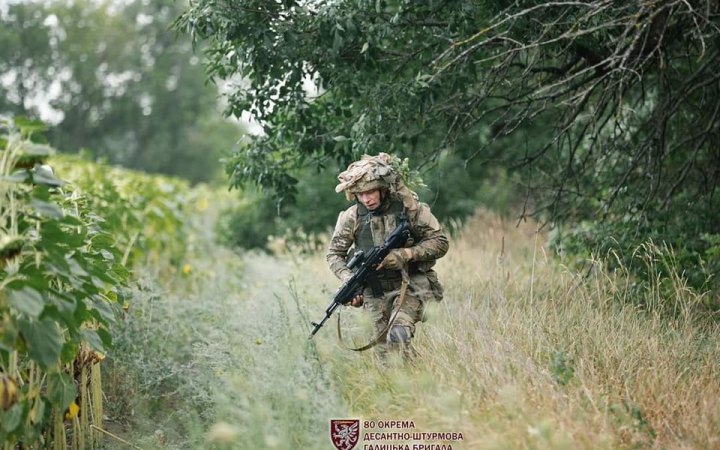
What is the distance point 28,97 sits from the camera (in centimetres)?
3228

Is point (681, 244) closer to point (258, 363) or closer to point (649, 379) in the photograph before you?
point (649, 379)

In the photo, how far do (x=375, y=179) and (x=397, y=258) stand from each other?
0.55m

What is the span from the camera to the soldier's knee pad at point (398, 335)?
5.23 meters

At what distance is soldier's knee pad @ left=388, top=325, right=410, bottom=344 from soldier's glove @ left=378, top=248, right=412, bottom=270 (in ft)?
1.32

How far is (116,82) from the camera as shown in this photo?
3678cm

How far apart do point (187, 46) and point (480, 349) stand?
3718cm

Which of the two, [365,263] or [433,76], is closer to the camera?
[365,263]

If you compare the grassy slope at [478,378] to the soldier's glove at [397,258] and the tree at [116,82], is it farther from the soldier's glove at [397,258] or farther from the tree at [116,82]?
the tree at [116,82]

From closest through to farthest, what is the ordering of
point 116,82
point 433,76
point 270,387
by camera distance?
point 270,387
point 433,76
point 116,82

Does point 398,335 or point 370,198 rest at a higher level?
point 370,198

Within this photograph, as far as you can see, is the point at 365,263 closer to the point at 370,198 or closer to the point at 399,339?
the point at 370,198

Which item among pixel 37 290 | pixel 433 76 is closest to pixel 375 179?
pixel 433 76

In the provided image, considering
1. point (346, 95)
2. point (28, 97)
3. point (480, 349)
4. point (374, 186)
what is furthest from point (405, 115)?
point (28, 97)

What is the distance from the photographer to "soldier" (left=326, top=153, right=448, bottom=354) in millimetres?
5285
